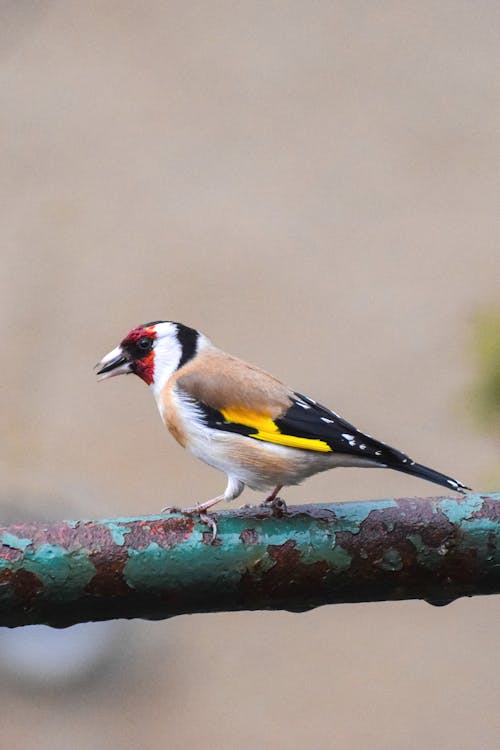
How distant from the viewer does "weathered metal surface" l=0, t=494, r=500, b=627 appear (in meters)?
0.78

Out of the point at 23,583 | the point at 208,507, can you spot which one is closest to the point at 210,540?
the point at 23,583

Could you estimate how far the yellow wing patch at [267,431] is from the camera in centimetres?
117

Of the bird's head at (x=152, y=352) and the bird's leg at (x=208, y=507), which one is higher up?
the bird's head at (x=152, y=352)

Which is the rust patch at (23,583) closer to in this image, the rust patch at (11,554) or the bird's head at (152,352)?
the rust patch at (11,554)

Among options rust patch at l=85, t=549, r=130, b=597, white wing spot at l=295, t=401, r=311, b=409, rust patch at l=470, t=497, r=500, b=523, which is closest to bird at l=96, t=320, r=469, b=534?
white wing spot at l=295, t=401, r=311, b=409

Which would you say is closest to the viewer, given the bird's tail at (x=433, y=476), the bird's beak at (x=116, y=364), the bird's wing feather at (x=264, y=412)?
the bird's tail at (x=433, y=476)

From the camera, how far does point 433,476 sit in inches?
41.7

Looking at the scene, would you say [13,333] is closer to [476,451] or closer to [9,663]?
[9,663]

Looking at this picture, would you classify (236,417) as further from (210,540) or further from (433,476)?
(210,540)

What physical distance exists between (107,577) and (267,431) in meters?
0.45

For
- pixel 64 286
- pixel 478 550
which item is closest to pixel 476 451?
pixel 64 286

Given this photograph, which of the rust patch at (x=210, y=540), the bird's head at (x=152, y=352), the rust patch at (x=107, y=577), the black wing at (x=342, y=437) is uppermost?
the bird's head at (x=152, y=352)

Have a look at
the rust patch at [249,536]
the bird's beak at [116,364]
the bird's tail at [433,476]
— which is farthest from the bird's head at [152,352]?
the rust patch at [249,536]

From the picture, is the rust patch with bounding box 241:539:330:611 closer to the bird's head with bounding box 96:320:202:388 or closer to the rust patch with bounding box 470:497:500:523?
the rust patch with bounding box 470:497:500:523
